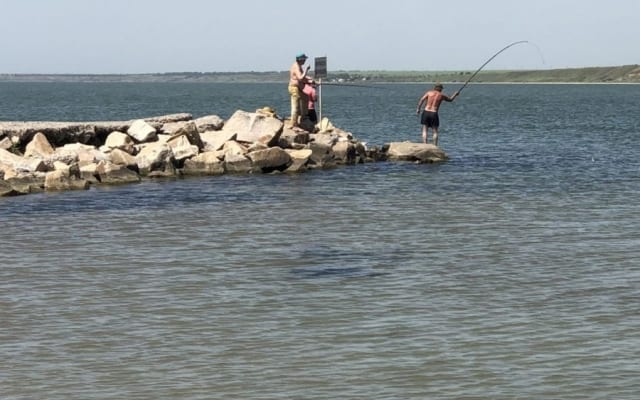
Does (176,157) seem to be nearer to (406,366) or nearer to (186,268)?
(186,268)

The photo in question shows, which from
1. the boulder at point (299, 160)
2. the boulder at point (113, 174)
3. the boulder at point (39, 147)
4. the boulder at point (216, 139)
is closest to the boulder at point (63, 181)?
the boulder at point (113, 174)

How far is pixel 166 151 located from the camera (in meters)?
22.2

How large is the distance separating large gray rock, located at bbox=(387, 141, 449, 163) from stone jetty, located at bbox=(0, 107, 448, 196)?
21mm

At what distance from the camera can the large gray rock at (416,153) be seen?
83.3 ft

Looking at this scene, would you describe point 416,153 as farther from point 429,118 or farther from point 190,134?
point 190,134

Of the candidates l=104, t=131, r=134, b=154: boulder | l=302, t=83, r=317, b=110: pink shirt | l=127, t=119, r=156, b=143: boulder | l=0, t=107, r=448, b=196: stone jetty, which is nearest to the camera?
l=0, t=107, r=448, b=196: stone jetty

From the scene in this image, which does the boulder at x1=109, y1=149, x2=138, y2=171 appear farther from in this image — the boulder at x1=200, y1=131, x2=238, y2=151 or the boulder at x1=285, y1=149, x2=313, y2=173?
the boulder at x1=285, y1=149, x2=313, y2=173

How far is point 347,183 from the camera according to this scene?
2116 cm

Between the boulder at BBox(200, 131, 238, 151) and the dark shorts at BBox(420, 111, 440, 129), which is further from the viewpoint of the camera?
the dark shorts at BBox(420, 111, 440, 129)

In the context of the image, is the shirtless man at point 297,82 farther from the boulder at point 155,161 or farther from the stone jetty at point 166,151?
the boulder at point 155,161

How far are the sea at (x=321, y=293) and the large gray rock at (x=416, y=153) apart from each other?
16.9 ft

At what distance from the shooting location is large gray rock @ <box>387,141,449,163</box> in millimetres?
25375

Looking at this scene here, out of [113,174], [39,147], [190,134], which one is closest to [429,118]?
[190,134]

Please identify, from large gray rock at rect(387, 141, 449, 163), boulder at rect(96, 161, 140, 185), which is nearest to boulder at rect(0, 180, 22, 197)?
boulder at rect(96, 161, 140, 185)
